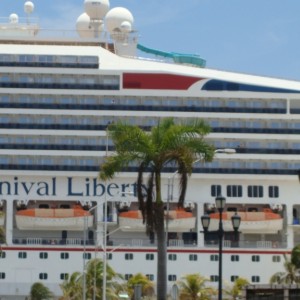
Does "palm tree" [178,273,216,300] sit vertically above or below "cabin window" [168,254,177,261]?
below

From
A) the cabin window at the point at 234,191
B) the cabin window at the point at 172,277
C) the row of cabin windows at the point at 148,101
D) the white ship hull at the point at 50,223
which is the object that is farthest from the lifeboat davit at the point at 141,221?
the row of cabin windows at the point at 148,101

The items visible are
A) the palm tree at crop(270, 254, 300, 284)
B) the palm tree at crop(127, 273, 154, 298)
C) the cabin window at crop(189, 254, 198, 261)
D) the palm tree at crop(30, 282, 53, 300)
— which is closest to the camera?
the palm tree at crop(30, 282, 53, 300)

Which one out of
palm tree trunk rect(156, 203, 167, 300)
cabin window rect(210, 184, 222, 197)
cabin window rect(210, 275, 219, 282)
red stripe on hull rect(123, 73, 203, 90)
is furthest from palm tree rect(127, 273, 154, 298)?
palm tree trunk rect(156, 203, 167, 300)

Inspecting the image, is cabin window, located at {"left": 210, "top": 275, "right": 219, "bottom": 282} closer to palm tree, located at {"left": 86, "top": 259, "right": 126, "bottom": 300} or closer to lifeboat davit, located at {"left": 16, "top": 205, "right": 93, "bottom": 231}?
lifeboat davit, located at {"left": 16, "top": 205, "right": 93, "bottom": 231}

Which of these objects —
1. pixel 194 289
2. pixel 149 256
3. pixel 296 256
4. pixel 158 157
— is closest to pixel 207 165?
pixel 149 256

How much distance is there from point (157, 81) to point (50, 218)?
35.1ft

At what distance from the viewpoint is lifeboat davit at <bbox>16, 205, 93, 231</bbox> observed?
79.6 m

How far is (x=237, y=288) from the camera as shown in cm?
7412

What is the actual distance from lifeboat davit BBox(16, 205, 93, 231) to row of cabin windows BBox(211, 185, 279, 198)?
26.3ft

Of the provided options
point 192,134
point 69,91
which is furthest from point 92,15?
point 192,134

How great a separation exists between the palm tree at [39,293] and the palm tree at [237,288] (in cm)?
1007

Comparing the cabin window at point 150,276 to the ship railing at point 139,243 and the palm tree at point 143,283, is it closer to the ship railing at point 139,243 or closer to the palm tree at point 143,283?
the palm tree at point 143,283

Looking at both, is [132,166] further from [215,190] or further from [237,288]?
[237,288]

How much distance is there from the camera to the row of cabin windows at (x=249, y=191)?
8106 cm
